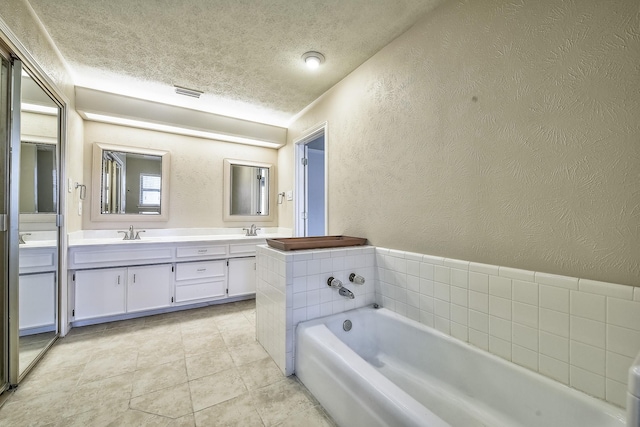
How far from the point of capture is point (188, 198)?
133 inches

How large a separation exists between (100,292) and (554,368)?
3421mm

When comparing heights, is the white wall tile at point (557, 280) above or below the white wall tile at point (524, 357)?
above

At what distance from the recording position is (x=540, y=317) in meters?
1.19

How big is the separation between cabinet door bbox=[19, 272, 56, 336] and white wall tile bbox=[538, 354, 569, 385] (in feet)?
9.90

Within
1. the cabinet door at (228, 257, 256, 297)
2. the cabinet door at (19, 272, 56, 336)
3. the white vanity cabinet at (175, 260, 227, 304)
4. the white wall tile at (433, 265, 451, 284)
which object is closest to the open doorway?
the cabinet door at (228, 257, 256, 297)

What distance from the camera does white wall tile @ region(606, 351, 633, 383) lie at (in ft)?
3.20

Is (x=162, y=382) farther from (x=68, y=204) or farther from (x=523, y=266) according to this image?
(x=523, y=266)

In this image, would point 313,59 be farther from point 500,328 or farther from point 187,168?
point 500,328

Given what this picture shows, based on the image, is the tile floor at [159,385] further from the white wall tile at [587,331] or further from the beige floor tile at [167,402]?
the white wall tile at [587,331]

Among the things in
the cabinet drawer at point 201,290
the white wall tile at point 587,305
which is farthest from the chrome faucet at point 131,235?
the white wall tile at point 587,305

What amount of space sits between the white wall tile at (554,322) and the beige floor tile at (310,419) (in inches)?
44.3

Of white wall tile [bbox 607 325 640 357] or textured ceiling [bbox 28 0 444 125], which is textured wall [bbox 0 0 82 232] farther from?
white wall tile [bbox 607 325 640 357]

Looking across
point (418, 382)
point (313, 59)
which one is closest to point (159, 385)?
point (418, 382)

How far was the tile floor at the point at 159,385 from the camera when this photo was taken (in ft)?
4.50
